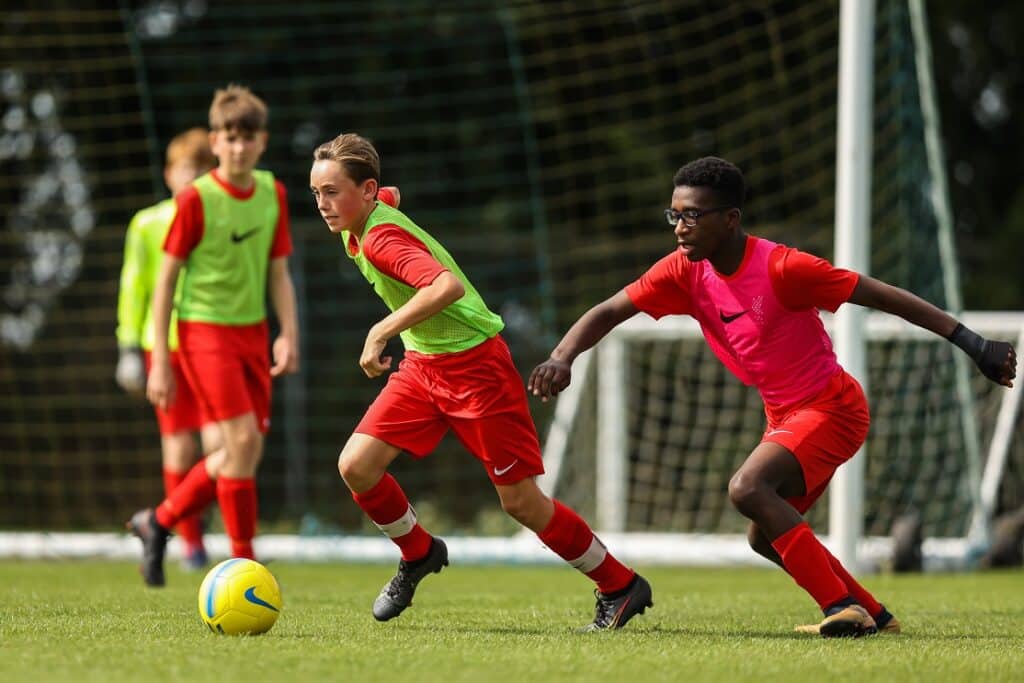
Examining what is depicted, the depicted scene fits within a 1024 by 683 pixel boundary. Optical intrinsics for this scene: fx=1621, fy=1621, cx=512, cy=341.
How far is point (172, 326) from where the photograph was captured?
760cm

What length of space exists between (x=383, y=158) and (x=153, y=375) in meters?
9.04

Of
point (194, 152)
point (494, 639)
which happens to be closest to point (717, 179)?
point (494, 639)

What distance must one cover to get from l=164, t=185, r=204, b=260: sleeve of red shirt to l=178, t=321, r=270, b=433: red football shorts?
1.06 ft

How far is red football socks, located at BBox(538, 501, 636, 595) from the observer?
521 cm

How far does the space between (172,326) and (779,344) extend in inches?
135

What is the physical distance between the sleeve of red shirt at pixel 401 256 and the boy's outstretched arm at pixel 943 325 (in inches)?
52.0

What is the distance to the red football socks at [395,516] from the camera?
5254 mm

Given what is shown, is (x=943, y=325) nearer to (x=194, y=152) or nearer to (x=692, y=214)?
(x=692, y=214)

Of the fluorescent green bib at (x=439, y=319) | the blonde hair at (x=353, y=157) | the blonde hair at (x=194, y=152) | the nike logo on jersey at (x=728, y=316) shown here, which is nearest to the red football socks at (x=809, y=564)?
the nike logo on jersey at (x=728, y=316)

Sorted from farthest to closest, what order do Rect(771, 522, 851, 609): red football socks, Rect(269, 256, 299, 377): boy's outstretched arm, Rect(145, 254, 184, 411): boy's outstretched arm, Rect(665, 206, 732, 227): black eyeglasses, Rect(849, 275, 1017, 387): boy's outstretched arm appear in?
1. Rect(269, 256, 299, 377): boy's outstretched arm
2. Rect(145, 254, 184, 411): boy's outstretched arm
3. Rect(665, 206, 732, 227): black eyeglasses
4. Rect(771, 522, 851, 609): red football socks
5. Rect(849, 275, 1017, 387): boy's outstretched arm

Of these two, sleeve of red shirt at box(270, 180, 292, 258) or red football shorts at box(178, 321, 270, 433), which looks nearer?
red football shorts at box(178, 321, 270, 433)

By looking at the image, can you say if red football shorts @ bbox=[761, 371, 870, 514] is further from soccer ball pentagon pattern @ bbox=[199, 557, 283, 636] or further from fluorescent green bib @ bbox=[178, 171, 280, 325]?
fluorescent green bib @ bbox=[178, 171, 280, 325]

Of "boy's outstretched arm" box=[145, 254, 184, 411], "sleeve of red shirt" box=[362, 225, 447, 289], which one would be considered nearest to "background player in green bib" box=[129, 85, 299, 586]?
"boy's outstretched arm" box=[145, 254, 184, 411]

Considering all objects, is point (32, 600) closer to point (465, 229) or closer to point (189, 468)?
point (189, 468)
